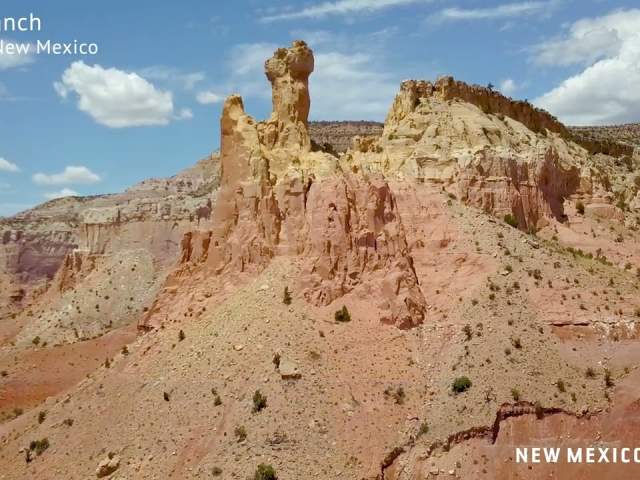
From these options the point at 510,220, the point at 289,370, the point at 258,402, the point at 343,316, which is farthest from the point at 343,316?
the point at 510,220

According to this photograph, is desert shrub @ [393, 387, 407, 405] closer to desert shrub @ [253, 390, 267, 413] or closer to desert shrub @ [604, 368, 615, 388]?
desert shrub @ [253, 390, 267, 413]

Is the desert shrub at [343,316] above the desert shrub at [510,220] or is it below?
below

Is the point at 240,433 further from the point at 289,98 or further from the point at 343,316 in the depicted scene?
the point at 289,98

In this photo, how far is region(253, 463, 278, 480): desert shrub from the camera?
24031 mm

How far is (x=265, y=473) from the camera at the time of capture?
2411cm

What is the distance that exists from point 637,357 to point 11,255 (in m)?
69.9

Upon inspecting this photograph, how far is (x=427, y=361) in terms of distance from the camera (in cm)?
2869

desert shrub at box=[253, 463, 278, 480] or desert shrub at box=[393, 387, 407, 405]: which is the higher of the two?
desert shrub at box=[393, 387, 407, 405]

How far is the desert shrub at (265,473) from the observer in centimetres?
2403

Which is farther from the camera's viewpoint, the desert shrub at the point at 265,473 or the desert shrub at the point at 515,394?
the desert shrub at the point at 515,394

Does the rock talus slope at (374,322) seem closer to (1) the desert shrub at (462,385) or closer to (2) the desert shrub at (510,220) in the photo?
(1) the desert shrub at (462,385)

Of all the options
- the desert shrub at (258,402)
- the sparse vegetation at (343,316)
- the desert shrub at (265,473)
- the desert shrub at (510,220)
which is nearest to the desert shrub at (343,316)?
the sparse vegetation at (343,316)

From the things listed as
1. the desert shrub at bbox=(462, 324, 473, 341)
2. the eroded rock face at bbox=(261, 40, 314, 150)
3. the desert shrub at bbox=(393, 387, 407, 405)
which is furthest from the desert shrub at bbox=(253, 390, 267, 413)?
the eroded rock face at bbox=(261, 40, 314, 150)

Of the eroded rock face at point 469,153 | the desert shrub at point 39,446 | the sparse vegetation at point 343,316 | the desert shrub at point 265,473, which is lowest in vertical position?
the desert shrub at point 39,446
